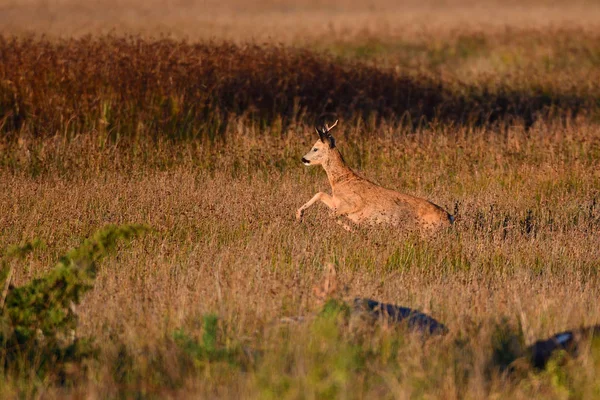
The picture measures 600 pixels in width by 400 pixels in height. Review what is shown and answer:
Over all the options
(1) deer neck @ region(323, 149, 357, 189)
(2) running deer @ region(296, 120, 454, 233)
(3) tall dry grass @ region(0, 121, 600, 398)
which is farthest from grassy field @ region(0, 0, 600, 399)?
(1) deer neck @ region(323, 149, 357, 189)

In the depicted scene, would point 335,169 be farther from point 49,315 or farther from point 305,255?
point 49,315

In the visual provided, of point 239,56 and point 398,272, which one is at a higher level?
point 239,56

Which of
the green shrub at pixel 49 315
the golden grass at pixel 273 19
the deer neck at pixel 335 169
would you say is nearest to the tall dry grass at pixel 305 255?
the green shrub at pixel 49 315

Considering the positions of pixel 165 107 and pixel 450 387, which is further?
pixel 165 107

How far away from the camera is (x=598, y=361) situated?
216 inches

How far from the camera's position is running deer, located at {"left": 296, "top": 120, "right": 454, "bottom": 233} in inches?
389

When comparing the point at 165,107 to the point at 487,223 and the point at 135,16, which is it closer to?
Result: the point at 487,223

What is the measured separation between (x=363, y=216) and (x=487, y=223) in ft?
4.45

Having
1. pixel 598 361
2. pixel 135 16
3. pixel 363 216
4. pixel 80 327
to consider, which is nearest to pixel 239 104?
pixel 363 216

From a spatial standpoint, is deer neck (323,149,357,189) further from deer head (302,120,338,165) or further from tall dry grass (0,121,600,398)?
tall dry grass (0,121,600,398)

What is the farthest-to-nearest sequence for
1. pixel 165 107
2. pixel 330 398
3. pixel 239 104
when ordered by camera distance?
pixel 239 104 < pixel 165 107 < pixel 330 398

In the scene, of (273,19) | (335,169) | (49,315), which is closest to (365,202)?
(335,169)

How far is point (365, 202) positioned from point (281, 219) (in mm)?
A: 1088

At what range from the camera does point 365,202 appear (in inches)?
416
